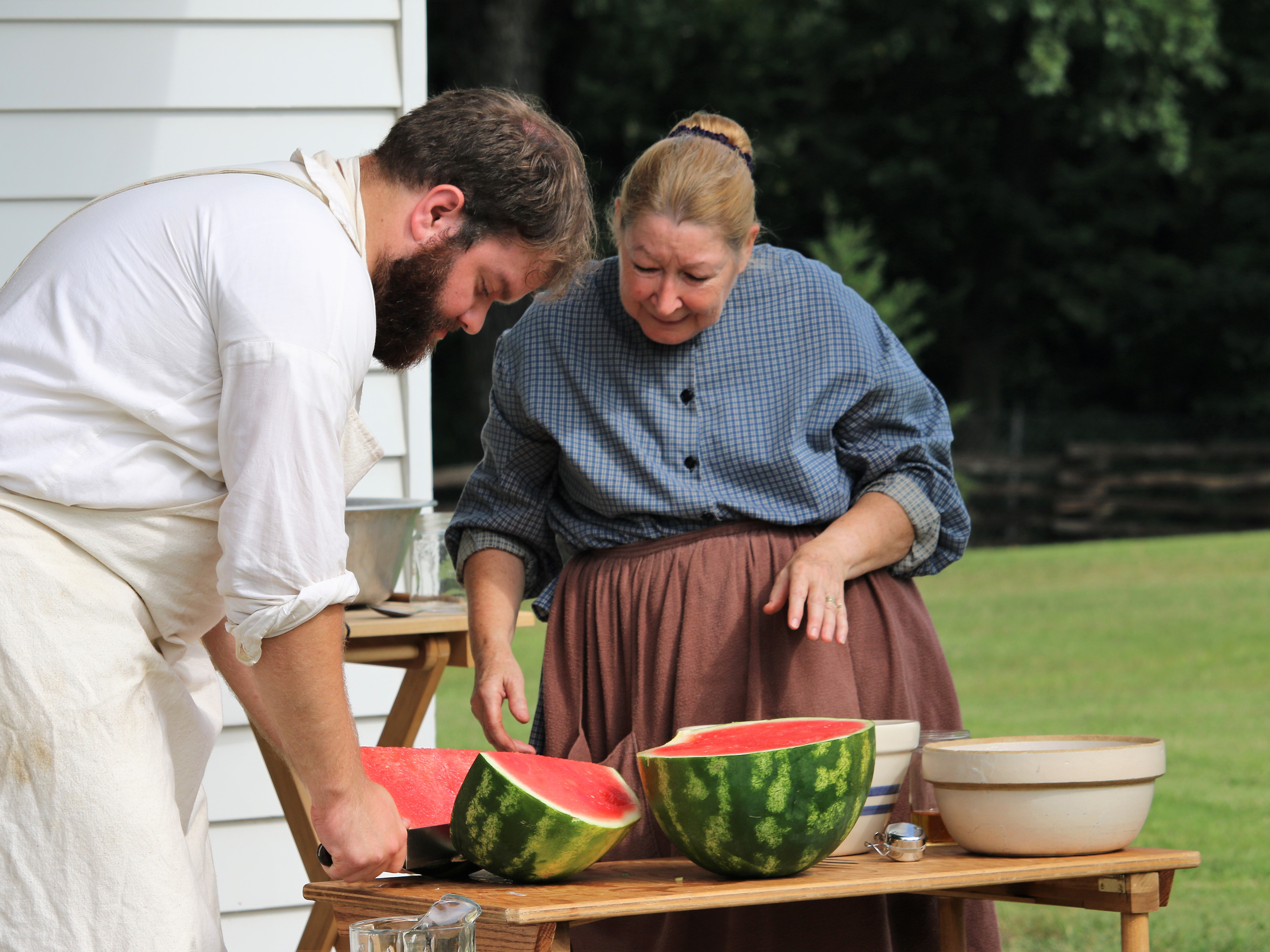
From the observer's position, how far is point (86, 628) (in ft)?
5.43

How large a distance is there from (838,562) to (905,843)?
1.81ft

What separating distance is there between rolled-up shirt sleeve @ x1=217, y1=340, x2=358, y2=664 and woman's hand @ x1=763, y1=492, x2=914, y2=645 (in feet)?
2.53

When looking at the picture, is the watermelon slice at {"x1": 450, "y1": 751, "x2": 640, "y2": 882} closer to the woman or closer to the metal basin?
the woman

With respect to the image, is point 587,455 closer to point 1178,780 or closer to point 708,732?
point 708,732

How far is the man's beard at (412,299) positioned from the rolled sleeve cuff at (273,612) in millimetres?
336

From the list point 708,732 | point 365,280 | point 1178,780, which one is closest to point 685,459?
point 708,732

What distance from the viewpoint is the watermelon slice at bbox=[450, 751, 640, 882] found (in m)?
1.58

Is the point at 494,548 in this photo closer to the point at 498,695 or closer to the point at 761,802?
the point at 498,695

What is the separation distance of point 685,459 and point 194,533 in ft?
2.81

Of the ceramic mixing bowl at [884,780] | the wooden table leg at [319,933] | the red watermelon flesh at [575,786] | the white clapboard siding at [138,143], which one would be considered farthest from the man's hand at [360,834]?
the white clapboard siding at [138,143]

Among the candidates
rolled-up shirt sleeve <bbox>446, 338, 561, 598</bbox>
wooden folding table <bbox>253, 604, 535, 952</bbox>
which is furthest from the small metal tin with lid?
wooden folding table <bbox>253, 604, 535, 952</bbox>

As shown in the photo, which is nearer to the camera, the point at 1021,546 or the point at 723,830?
the point at 723,830

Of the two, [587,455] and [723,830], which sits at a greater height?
[587,455]

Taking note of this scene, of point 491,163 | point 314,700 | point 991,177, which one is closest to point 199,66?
point 491,163
